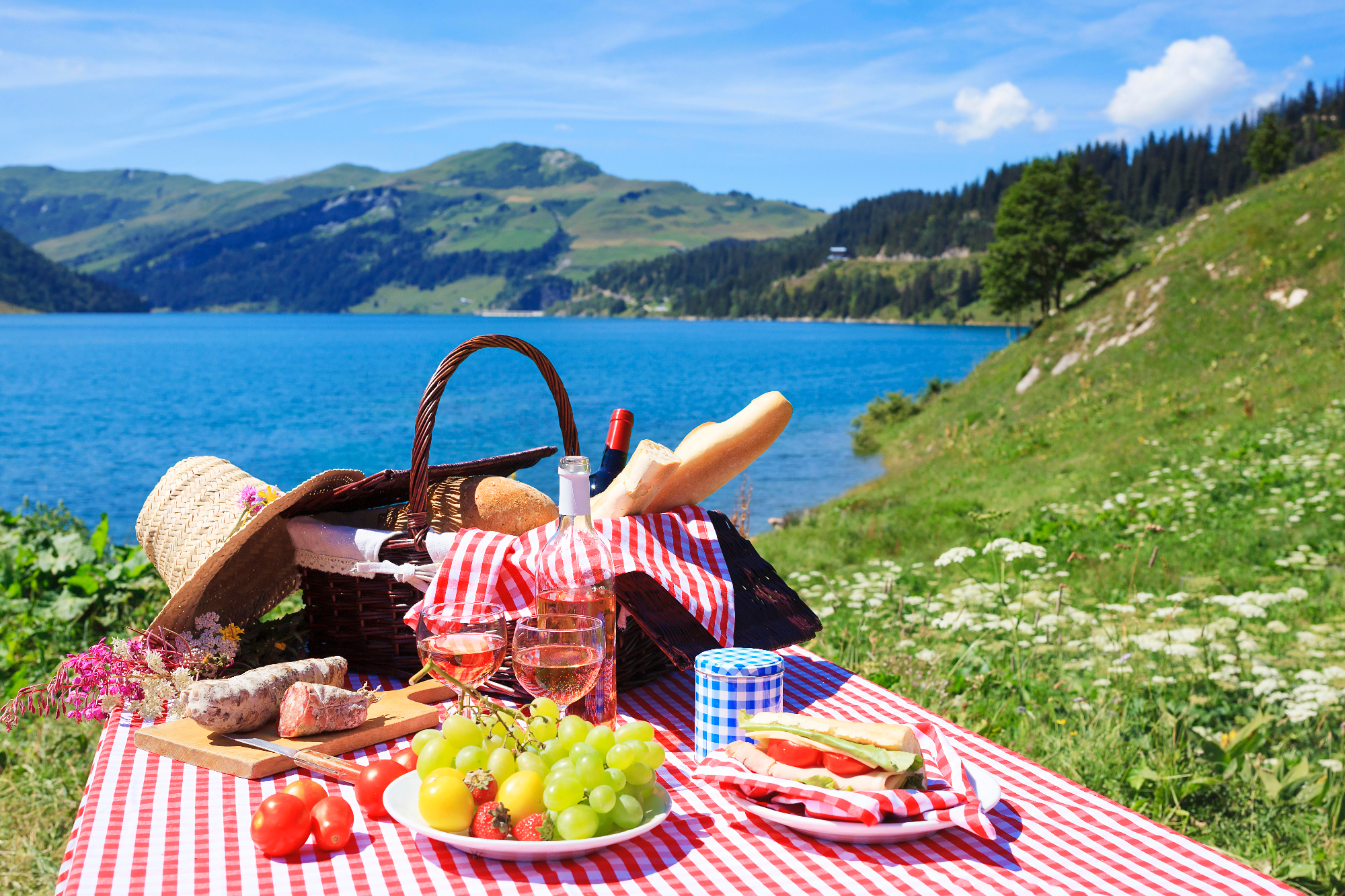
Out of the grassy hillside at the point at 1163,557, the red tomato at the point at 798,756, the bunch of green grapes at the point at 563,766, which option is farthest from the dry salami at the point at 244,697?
the grassy hillside at the point at 1163,557

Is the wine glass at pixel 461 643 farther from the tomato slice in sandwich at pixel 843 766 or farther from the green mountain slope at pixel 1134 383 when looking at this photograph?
the green mountain slope at pixel 1134 383

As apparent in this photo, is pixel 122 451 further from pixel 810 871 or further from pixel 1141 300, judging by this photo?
pixel 810 871

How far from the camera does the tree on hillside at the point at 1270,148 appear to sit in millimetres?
60188

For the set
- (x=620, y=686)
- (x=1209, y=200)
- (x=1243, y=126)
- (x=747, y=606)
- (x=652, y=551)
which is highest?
(x=1243, y=126)

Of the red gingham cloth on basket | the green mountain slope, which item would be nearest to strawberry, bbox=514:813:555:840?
the red gingham cloth on basket

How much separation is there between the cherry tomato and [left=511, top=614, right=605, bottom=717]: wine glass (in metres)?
0.47

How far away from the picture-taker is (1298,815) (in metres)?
3.66

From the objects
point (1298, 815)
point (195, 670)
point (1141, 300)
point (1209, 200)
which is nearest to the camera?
point (195, 670)

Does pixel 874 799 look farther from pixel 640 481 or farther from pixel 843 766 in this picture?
pixel 640 481

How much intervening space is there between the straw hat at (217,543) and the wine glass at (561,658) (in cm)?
105

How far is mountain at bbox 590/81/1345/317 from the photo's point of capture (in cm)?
11106

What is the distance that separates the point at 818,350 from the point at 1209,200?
61929 millimetres

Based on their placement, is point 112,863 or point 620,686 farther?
point 620,686

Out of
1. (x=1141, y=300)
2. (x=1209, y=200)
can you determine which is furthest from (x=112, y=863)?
(x=1209, y=200)
